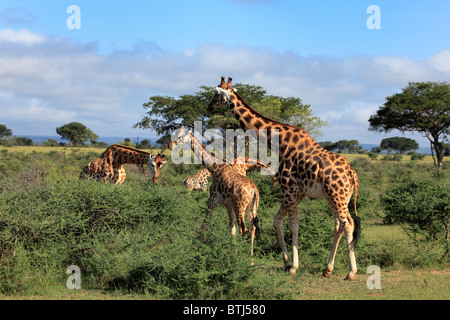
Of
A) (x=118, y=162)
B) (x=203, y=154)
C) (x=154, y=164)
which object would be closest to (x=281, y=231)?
(x=203, y=154)

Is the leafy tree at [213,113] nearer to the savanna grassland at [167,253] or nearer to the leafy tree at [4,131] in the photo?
the savanna grassland at [167,253]

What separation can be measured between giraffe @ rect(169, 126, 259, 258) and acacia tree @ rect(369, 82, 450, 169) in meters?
26.7

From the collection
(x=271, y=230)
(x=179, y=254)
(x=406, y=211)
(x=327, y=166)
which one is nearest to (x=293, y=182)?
(x=327, y=166)

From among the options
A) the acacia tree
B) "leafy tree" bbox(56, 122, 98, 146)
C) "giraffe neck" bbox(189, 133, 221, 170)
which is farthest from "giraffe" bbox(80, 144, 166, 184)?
"leafy tree" bbox(56, 122, 98, 146)

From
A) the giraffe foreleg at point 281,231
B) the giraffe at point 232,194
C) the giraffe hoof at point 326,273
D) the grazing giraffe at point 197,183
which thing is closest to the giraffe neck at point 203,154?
the giraffe at point 232,194

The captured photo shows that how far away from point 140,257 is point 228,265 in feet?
4.77

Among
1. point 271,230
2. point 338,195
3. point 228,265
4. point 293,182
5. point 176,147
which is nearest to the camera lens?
point 228,265

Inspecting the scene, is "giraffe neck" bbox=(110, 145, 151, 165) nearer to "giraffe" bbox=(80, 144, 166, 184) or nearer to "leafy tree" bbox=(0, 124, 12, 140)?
"giraffe" bbox=(80, 144, 166, 184)

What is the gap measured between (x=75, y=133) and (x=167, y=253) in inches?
2446

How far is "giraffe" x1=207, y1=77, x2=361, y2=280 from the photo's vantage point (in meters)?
7.61

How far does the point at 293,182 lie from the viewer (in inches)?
319

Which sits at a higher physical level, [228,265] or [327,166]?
[327,166]

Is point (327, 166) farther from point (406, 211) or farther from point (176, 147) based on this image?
point (176, 147)

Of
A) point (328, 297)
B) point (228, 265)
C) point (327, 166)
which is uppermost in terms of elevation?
point (327, 166)
